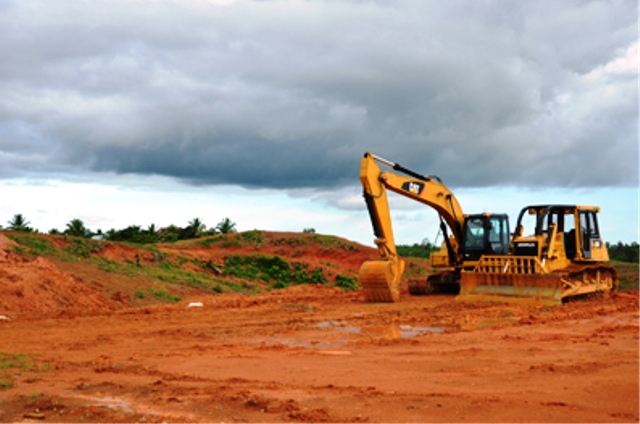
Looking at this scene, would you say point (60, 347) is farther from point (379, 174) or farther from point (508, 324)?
point (379, 174)

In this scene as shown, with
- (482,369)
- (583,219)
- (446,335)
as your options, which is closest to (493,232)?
(583,219)

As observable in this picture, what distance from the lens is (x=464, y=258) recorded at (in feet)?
76.8

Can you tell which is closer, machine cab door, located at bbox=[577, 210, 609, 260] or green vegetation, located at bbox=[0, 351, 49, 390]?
green vegetation, located at bbox=[0, 351, 49, 390]

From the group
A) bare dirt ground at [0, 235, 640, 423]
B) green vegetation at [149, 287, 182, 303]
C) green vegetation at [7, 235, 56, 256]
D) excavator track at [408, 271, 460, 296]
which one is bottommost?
bare dirt ground at [0, 235, 640, 423]

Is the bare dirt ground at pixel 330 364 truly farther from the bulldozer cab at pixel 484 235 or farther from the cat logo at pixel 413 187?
the cat logo at pixel 413 187

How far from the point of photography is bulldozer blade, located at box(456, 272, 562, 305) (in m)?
19.3

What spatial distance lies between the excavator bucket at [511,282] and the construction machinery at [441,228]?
1.66 m

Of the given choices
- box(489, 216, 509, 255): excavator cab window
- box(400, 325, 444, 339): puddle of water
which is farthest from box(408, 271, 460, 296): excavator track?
box(400, 325, 444, 339): puddle of water

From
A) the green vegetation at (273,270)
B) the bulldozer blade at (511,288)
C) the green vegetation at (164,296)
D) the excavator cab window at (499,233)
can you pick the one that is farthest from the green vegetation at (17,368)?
the green vegetation at (273,270)

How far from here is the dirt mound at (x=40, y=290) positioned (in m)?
22.2

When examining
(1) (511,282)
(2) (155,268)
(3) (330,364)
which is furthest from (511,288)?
(2) (155,268)

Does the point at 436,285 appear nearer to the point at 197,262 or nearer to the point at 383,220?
the point at 383,220

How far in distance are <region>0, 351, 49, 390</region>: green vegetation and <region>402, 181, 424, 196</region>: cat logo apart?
12.5m

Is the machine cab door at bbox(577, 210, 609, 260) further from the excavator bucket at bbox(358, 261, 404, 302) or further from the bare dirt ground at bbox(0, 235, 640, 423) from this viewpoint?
the excavator bucket at bbox(358, 261, 404, 302)
